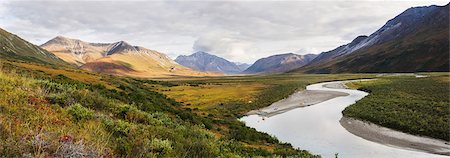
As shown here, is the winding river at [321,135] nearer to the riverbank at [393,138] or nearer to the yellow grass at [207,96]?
the riverbank at [393,138]

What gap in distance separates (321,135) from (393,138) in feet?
20.4

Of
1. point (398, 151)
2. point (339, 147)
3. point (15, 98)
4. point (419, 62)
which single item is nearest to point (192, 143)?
point (15, 98)

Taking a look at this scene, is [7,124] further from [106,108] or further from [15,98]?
[106,108]

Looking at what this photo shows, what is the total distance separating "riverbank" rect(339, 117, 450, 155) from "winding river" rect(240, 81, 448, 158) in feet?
3.40

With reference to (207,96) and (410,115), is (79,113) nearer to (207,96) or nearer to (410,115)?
(410,115)

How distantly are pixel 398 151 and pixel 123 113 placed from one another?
66.5 ft

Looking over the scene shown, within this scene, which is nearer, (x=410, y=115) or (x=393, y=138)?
(x=393, y=138)

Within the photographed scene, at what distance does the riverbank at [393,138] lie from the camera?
24812mm

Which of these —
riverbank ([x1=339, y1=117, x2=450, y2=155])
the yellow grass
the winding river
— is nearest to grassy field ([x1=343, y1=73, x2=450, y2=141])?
riverbank ([x1=339, y1=117, x2=450, y2=155])

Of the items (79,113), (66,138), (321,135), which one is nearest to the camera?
(66,138)

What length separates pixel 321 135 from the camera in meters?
28.7

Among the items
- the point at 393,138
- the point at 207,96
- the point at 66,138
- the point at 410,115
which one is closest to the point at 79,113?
the point at 66,138

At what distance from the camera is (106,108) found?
49.6 ft

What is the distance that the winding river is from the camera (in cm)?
2311
